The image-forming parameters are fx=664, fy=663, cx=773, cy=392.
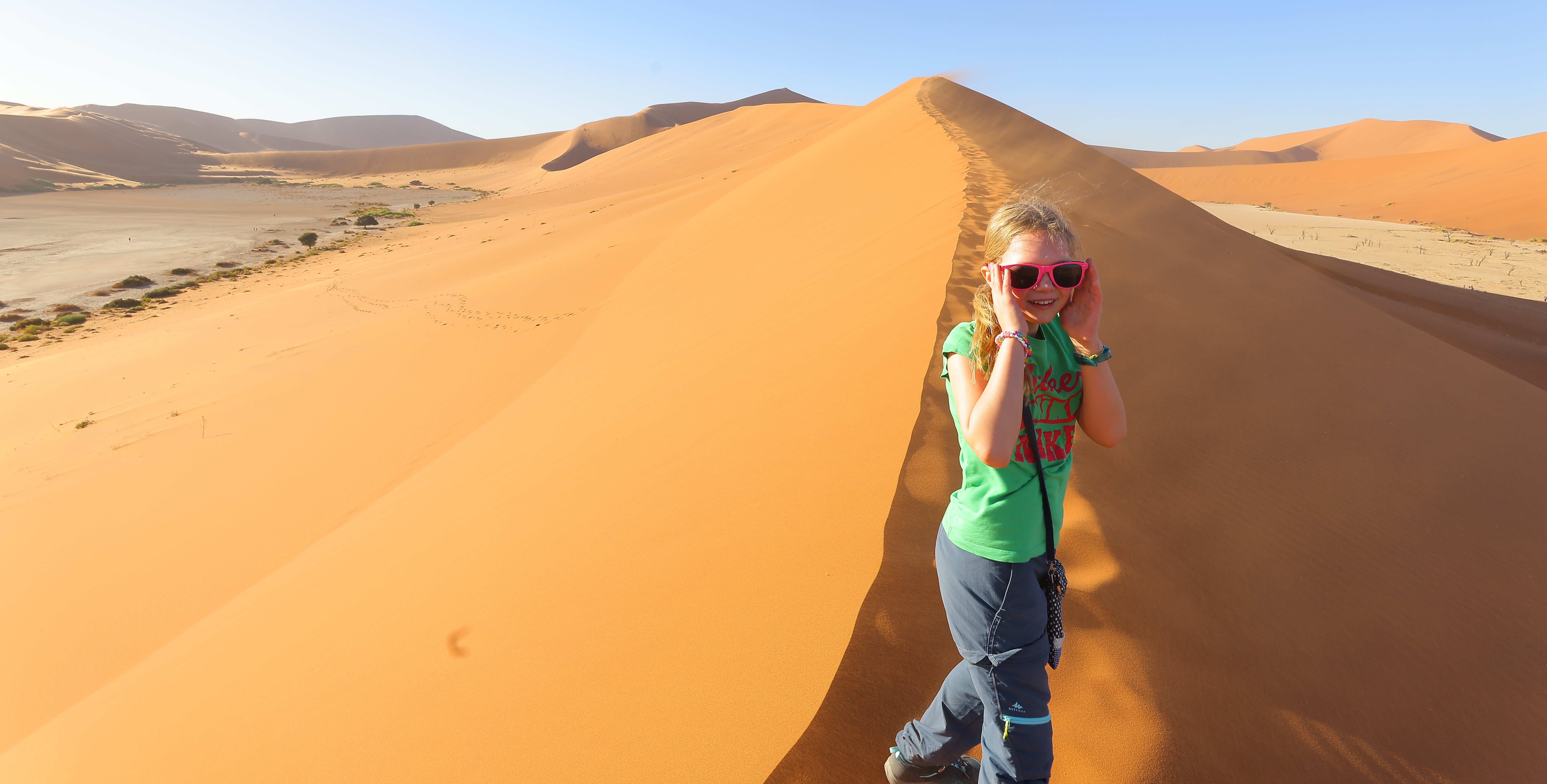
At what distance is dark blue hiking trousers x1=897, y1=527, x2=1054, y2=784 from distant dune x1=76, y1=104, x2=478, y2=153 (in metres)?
131

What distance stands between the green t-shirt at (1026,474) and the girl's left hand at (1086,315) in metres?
0.03

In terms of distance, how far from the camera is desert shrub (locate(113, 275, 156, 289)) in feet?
54.4

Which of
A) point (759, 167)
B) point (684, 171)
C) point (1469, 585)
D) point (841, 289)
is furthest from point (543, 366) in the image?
point (684, 171)

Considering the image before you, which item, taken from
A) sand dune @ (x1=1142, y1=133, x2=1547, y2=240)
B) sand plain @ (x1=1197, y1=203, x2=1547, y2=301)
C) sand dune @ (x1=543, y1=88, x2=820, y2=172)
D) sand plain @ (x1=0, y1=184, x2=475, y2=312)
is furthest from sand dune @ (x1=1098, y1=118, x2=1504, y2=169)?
sand plain @ (x1=0, y1=184, x2=475, y2=312)

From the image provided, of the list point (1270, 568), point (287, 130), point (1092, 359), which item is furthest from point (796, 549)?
point (287, 130)

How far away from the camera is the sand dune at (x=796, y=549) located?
179 cm

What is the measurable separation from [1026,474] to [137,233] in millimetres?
35181

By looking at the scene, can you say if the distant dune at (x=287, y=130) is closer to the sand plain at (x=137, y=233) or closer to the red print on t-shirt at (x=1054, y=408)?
the sand plain at (x=137, y=233)

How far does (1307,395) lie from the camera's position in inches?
138

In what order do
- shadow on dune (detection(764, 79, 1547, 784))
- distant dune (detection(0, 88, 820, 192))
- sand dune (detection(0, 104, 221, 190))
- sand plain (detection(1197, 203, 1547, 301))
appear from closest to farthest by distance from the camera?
shadow on dune (detection(764, 79, 1547, 784)) → sand plain (detection(1197, 203, 1547, 301)) → sand dune (detection(0, 104, 221, 190)) → distant dune (detection(0, 88, 820, 192))

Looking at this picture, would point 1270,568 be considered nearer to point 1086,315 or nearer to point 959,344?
point 1086,315

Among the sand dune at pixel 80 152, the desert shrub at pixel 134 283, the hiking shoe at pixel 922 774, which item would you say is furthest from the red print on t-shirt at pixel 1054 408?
the sand dune at pixel 80 152

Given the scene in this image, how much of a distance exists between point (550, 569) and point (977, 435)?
6.41 feet

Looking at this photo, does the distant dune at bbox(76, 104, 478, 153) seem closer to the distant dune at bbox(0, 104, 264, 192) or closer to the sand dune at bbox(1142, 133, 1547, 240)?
the distant dune at bbox(0, 104, 264, 192)
